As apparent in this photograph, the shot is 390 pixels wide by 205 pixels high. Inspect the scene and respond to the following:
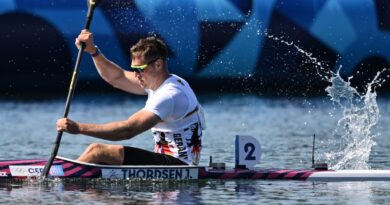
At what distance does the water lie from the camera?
13695 mm

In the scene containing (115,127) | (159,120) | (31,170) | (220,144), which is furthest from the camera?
(220,144)

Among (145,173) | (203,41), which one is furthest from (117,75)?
(203,41)

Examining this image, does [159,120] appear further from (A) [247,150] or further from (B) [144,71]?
(A) [247,150]

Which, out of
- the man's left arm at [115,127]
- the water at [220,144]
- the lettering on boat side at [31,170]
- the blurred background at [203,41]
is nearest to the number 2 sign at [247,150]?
the water at [220,144]

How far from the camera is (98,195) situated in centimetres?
1371

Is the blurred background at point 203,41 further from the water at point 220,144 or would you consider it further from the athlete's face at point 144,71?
the athlete's face at point 144,71

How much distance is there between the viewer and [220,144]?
71.5 feet

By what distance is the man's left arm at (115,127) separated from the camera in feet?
45.9

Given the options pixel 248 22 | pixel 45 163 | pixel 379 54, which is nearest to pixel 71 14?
pixel 248 22

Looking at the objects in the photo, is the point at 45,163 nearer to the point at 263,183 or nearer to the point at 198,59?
the point at 263,183

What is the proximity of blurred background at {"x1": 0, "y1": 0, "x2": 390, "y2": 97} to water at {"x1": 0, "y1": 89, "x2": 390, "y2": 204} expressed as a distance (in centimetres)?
104

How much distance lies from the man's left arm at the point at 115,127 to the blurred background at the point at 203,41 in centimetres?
2165

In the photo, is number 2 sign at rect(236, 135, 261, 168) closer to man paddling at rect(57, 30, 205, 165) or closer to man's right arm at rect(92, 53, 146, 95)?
man paddling at rect(57, 30, 205, 165)

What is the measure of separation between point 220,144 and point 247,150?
6505mm
